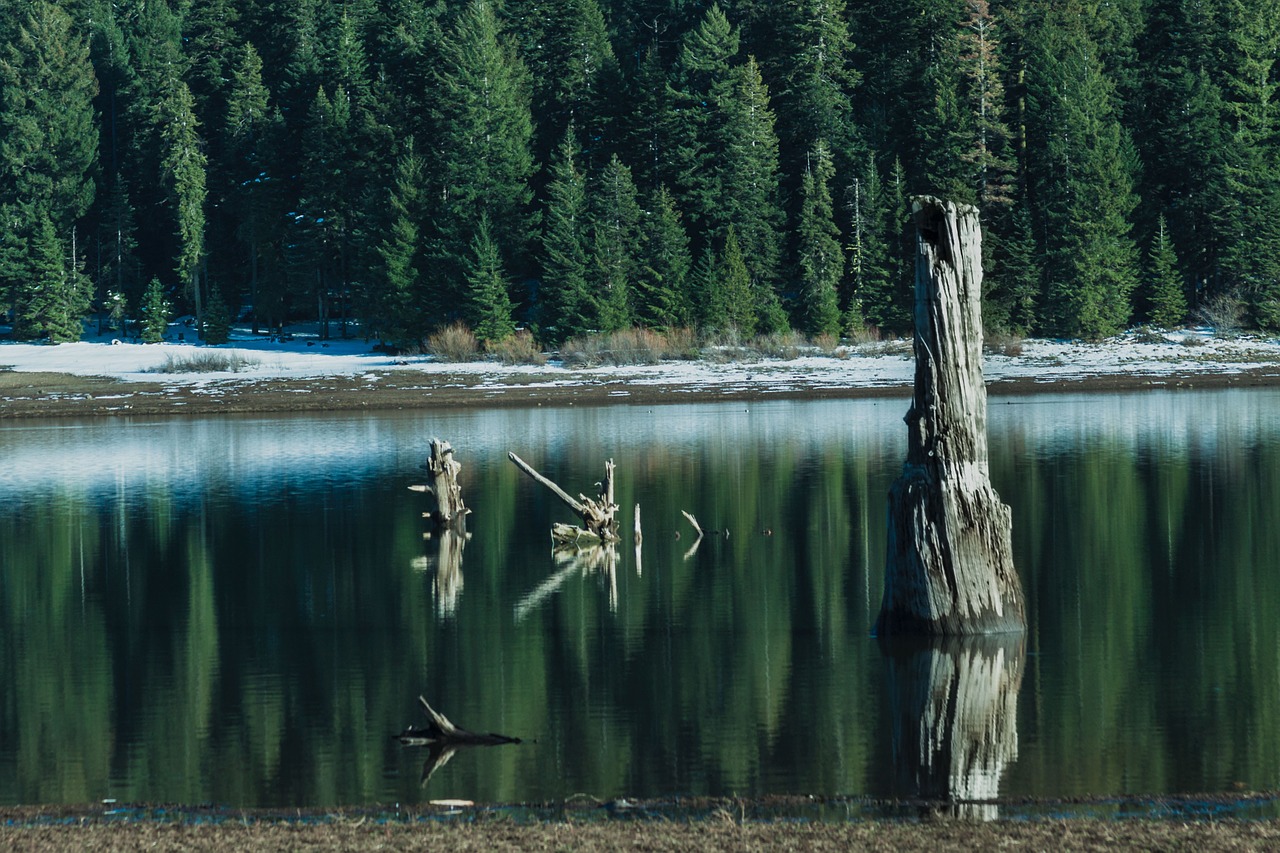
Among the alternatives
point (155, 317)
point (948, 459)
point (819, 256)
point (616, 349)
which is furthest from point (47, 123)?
point (948, 459)

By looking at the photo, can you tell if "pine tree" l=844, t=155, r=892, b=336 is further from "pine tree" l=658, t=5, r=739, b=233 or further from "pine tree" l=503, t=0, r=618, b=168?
"pine tree" l=503, t=0, r=618, b=168

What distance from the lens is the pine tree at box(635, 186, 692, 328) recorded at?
78.5m

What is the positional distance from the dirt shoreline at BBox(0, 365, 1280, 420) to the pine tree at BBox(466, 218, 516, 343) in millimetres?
8753

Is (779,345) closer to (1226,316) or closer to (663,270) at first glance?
(663,270)

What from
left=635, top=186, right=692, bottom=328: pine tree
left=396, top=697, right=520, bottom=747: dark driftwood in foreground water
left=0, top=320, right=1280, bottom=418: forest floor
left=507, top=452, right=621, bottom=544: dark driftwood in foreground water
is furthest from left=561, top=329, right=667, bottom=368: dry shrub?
left=396, top=697, right=520, bottom=747: dark driftwood in foreground water

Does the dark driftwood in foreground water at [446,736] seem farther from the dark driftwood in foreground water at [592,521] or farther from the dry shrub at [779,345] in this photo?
the dry shrub at [779,345]

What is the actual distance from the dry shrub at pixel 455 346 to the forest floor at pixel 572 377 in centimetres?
69

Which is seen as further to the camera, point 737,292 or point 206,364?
point 737,292

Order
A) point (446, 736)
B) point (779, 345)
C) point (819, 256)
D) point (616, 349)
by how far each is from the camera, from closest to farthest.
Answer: point (446, 736) → point (616, 349) → point (779, 345) → point (819, 256)

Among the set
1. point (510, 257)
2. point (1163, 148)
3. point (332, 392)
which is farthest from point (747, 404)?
point (1163, 148)

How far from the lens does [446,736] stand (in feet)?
47.0

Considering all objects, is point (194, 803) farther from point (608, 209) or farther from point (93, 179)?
point (93, 179)

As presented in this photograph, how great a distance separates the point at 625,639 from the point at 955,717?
520 centimetres

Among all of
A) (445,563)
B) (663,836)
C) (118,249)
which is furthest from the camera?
(118,249)
